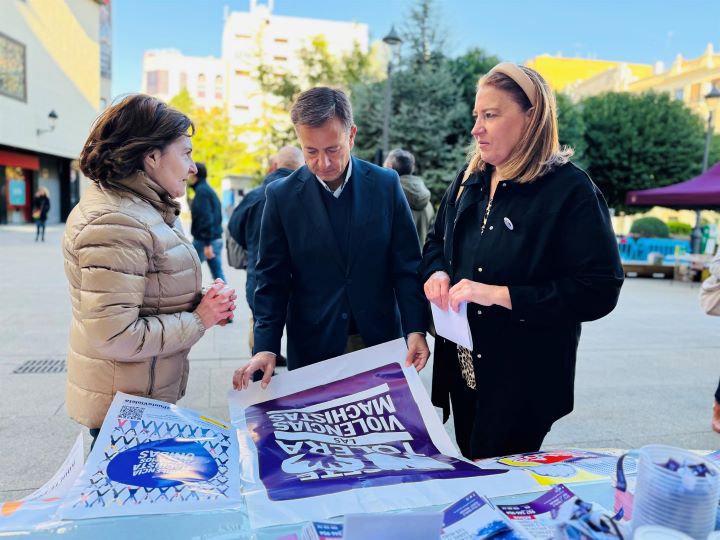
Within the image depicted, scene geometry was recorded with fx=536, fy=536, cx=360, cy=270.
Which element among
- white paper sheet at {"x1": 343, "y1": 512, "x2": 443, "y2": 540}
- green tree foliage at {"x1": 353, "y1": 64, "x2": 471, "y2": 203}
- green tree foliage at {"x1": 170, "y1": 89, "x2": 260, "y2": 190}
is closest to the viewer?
white paper sheet at {"x1": 343, "y1": 512, "x2": 443, "y2": 540}

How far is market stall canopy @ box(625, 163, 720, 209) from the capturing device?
10094mm

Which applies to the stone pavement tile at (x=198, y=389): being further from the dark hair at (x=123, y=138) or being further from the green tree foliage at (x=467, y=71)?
the green tree foliage at (x=467, y=71)

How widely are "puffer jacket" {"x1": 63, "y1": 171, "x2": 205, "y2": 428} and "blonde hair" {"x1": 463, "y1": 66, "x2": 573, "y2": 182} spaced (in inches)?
39.8

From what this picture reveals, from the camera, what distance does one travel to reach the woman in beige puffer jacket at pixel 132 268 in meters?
1.40

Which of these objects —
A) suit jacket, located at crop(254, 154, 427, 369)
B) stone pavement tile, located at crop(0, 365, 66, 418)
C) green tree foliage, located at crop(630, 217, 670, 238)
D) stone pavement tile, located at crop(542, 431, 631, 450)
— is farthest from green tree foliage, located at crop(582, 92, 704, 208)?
suit jacket, located at crop(254, 154, 427, 369)

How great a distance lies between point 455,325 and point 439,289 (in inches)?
4.9

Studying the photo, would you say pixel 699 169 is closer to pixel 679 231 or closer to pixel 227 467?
pixel 679 231

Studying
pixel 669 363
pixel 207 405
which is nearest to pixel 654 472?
pixel 207 405

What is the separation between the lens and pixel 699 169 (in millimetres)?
19812

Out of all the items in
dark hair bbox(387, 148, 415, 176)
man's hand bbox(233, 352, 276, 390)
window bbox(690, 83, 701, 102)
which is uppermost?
window bbox(690, 83, 701, 102)

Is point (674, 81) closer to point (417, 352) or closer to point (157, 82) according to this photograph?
point (417, 352)

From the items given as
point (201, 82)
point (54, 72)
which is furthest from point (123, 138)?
point (201, 82)

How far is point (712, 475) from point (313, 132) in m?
1.38

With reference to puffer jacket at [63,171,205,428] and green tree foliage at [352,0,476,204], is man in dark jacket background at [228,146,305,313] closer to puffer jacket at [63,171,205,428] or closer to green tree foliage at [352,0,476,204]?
puffer jacket at [63,171,205,428]
